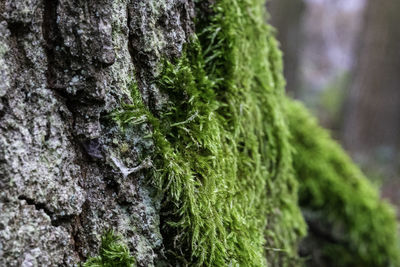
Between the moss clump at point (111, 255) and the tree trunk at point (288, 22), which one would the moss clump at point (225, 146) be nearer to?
the moss clump at point (111, 255)

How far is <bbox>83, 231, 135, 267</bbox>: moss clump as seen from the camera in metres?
1.00

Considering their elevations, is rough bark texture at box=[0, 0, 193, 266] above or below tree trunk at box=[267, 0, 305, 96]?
below

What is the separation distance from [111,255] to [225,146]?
552 millimetres

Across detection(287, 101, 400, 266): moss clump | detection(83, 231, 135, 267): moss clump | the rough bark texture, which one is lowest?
detection(83, 231, 135, 267): moss clump

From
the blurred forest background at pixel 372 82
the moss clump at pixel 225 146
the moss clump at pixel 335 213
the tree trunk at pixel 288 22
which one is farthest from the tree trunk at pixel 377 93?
the moss clump at pixel 225 146

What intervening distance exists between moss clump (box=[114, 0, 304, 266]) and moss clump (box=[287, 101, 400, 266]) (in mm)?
700

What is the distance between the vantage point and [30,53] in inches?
37.5

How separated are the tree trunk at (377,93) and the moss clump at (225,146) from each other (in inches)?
318

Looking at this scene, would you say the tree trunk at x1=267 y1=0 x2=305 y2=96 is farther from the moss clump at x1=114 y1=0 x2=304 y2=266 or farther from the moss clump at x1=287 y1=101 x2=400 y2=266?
the moss clump at x1=114 y1=0 x2=304 y2=266

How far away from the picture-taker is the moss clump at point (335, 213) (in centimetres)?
246

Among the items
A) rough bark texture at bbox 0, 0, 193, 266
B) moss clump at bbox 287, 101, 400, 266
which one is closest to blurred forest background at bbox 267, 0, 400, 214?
moss clump at bbox 287, 101, 400, 266

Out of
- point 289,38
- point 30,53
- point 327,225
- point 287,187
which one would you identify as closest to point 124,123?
point 30,53

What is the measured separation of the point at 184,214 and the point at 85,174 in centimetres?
31

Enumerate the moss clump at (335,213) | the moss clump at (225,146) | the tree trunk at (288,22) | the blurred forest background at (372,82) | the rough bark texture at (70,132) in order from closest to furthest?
the rough bark texture at (70,132) → the moss clump at (225,146) → the moss clump at (335,213) → the blurred forest background at (372,82) → the tree trunk at (288,22)
